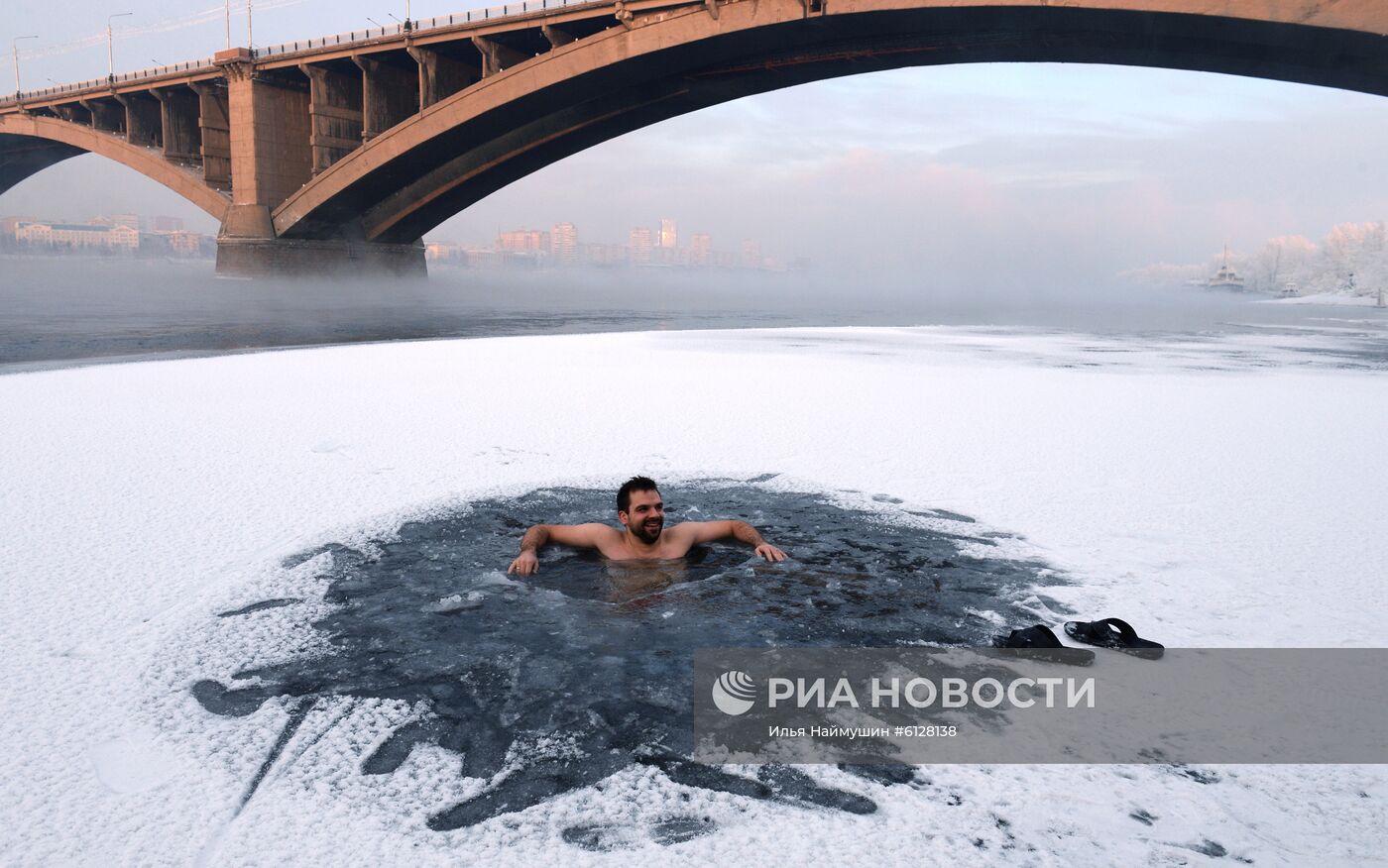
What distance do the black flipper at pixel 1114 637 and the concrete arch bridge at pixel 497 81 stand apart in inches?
939

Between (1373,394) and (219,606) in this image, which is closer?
(219,606)

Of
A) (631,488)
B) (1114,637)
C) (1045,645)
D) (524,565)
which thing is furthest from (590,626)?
(1114,637)

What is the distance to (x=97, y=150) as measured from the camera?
50.1 m

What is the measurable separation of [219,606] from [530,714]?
1.86 metres

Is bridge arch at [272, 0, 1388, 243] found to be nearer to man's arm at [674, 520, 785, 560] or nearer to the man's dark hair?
man's arm at [674, 520, 785, 560]

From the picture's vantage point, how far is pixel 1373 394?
11.8 metres

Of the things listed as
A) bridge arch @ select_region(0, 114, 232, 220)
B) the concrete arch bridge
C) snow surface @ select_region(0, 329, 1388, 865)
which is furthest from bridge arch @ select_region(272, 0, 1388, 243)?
snow surface @ select_region(0, 329, 1388, 865)

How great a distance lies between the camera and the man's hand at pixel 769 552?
198 inches

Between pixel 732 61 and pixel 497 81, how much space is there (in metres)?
8.68

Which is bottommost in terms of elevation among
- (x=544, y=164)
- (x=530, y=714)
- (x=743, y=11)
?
(x=530, y=714)

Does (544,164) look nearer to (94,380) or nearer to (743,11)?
(743,11)

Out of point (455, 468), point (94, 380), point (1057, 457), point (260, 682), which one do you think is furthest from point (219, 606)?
point (94, 380)

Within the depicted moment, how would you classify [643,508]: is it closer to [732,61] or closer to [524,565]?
[524,565]

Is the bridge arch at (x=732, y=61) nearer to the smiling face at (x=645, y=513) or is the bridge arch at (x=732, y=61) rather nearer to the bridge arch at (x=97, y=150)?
the bridge arch at (x=97, y=150)
